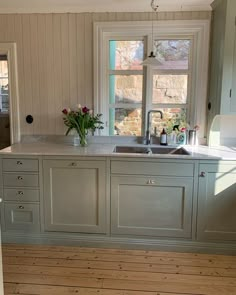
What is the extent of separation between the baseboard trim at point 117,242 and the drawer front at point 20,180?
1.70 feet

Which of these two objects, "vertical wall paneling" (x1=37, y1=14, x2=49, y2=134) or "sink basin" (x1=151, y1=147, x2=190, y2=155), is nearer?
"sink basin" (x1=151, y1=147, x2=190, y2=155)

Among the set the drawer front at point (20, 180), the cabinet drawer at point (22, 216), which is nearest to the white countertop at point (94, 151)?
the drawer front at point (20, 180)

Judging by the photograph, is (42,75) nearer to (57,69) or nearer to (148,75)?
(57,69)

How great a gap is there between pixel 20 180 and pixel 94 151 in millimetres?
769

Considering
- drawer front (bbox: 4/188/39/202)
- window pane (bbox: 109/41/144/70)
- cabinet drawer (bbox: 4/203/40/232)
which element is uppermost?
window pane (bbox: 109/41/144/70)

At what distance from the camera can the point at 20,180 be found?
2.78 meters

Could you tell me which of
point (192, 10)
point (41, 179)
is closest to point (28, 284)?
point (41, 179)

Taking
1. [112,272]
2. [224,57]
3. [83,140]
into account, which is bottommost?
Result: [112,272]

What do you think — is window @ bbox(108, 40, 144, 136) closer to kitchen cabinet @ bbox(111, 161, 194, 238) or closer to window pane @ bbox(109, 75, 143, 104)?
window pane @ bbox(109, 75, 143, 104)

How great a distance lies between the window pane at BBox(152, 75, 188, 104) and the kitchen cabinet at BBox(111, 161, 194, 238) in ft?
2.98

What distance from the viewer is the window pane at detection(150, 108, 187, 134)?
3224 millimetres

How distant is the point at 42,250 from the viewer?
9.05 feet

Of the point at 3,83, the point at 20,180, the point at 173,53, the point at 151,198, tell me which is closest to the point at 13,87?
the point at 20,180

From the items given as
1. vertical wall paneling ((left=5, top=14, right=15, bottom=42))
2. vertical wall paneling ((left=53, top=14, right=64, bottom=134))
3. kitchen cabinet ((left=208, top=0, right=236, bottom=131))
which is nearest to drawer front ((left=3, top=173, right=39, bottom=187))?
vertical wall paneling ((left=53, top=14, right=64, bottom=134))
